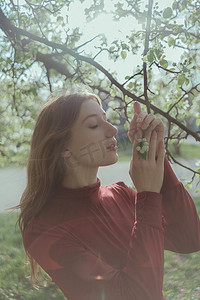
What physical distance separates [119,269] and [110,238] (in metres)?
0.11

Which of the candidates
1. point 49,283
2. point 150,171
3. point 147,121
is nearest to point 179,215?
point 150,171

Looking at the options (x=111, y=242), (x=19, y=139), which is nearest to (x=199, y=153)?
(x=19, y=139)

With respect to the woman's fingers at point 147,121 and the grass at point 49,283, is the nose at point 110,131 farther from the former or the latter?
the grass at point 49,283

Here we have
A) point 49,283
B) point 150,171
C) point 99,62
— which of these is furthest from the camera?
point 49,283

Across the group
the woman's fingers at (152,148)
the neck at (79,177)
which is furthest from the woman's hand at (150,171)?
the neck at (79,177)

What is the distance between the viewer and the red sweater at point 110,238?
0.94 meters

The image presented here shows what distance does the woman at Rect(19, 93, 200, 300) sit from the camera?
958mm

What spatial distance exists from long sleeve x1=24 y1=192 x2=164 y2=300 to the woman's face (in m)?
0.20

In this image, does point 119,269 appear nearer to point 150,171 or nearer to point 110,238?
point 110,238

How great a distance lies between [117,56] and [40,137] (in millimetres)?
777

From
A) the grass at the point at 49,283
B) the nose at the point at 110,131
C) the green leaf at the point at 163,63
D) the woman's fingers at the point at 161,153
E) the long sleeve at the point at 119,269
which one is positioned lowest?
the grass at the point at 49,283

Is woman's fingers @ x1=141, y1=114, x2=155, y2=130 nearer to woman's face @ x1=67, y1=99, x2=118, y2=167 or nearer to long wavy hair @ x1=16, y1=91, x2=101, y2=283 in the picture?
woman's face @ x1=67, y1=99, x2=118, y2=167

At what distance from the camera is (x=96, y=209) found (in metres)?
1.16

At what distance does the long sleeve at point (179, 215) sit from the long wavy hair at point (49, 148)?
1.21 ft
